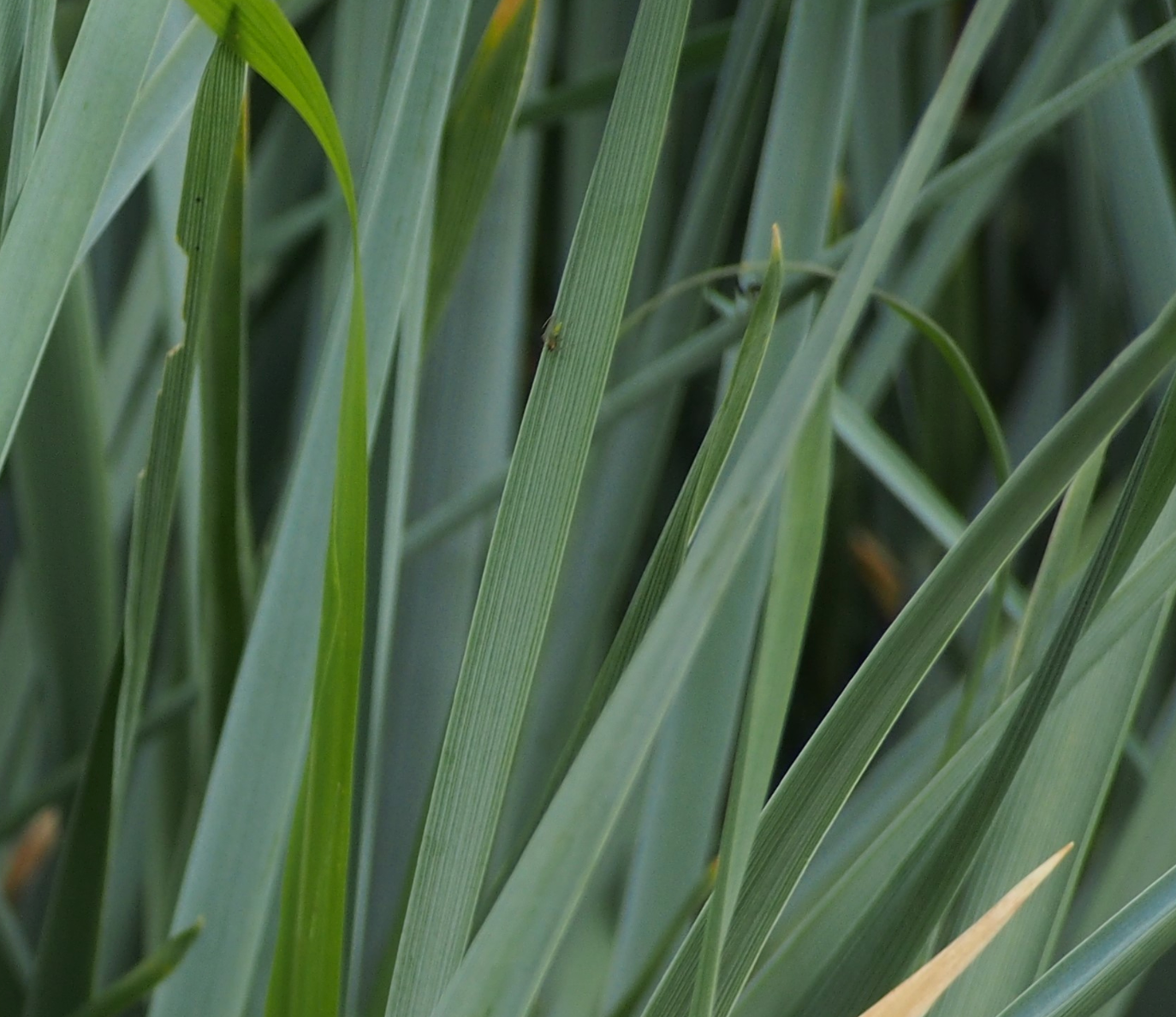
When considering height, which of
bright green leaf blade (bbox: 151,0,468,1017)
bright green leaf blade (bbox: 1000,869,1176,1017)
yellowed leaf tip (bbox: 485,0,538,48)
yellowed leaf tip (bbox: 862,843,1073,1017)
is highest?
yellowed leaf tip (bbox: 485,0,538,48)

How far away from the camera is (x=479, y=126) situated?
295 millimetres

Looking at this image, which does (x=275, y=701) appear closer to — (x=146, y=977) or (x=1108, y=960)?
(x=146, y=977)

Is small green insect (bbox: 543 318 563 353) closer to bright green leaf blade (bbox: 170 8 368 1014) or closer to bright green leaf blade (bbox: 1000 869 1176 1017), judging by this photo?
bright green leaf blade (bbox: 170 8 368 1014)

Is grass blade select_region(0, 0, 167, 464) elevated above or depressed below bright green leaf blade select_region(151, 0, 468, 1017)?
above

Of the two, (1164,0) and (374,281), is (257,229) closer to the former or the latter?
(374,281)

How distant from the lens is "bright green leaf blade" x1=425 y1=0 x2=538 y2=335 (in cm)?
29

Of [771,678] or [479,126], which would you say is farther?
[479,126]

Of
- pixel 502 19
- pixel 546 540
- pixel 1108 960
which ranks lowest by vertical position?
pixel 1108 960

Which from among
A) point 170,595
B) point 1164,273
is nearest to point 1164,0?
point 1164,273

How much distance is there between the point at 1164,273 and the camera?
381mm

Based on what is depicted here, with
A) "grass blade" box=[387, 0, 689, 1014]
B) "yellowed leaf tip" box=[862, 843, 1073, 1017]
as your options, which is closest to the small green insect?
"grass blade" box=[387, 0, 689, 1014]

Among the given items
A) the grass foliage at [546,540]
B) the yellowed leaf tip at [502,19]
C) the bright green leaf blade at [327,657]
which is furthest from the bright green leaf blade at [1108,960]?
Result: the yellowed leaf tip at [502,19]

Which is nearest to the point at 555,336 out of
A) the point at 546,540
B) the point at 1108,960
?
the point at 546,540

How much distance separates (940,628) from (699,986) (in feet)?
0.23
